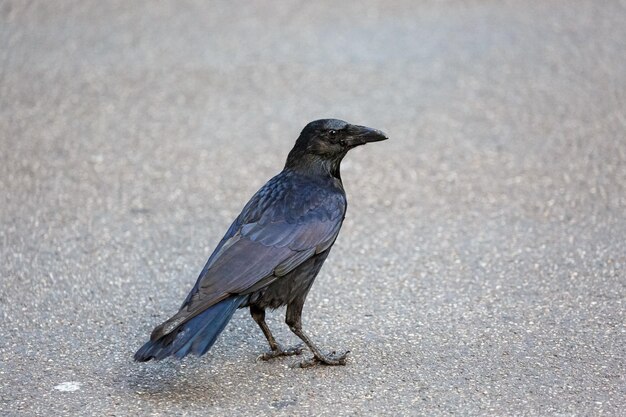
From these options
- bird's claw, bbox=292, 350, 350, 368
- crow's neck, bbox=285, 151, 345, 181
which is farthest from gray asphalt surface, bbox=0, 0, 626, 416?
crow's neck, bbox=285, 151, 345, 181

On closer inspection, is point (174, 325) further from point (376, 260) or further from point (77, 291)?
point (376, 260)

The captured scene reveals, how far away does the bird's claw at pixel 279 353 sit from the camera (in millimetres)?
5039

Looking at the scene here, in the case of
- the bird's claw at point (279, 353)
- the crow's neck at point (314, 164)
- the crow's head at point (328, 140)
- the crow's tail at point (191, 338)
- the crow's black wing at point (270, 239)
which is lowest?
the bird's claw at point (279, 353)

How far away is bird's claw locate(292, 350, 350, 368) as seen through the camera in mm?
4918

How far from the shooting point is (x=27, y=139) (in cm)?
794

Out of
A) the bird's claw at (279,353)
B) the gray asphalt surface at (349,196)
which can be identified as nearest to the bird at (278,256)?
the bird's claw at (279,353)

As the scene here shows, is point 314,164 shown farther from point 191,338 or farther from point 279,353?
point 191,338

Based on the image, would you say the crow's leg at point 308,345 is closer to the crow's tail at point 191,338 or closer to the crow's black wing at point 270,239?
the crow's black wing at point 270,239

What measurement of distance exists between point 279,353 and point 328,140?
1.25 m

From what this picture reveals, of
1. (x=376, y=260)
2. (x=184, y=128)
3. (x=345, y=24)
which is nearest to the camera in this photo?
(x=376, y=260)

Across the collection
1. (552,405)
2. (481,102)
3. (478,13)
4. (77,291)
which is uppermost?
(478,13)

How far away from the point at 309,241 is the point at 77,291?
1.64 metres

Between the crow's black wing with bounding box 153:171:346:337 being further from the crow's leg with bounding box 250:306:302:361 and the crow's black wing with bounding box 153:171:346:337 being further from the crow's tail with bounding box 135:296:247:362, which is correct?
the crow's leg with bounding box 250:306:302:361

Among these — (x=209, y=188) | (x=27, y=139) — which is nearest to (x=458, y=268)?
(x=209, y=188)
